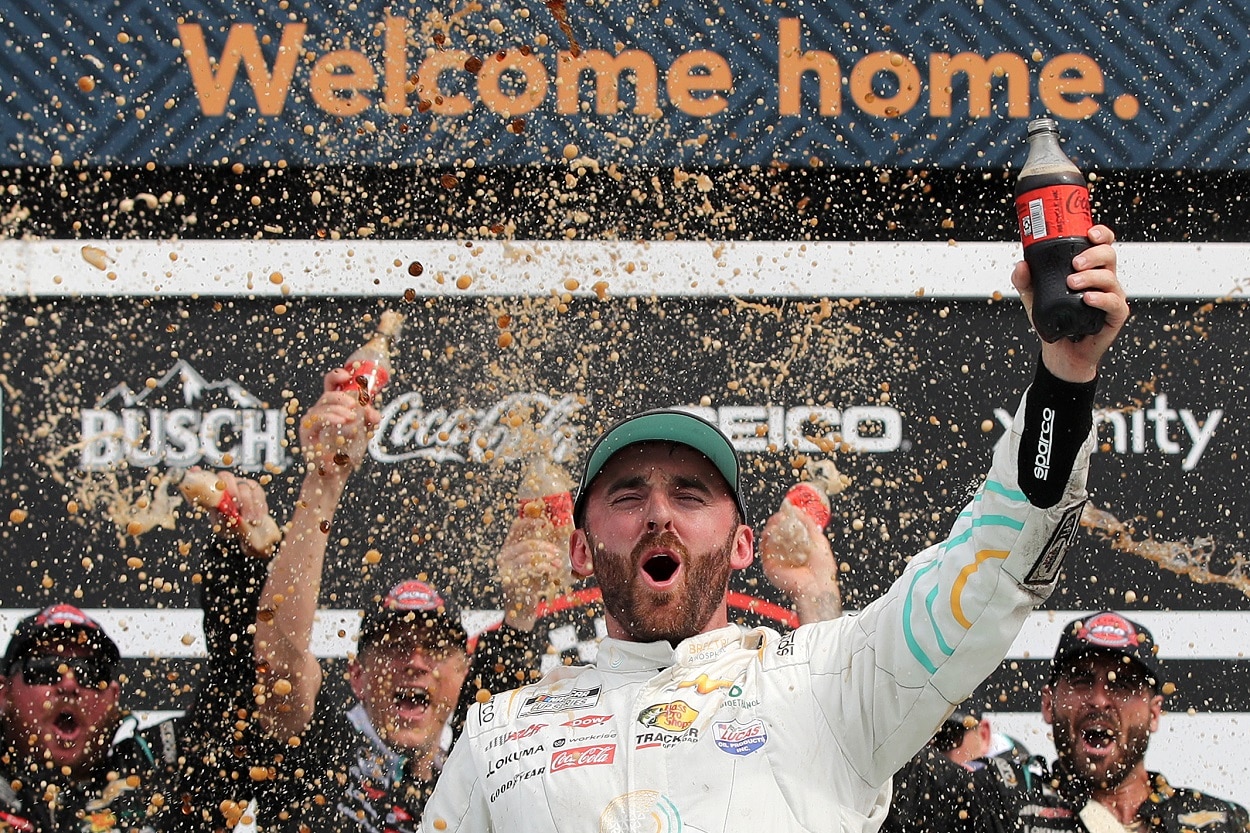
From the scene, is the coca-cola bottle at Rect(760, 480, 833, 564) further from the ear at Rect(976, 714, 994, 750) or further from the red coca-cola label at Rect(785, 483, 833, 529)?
the ear at Rect(976, 714, 994, 750)

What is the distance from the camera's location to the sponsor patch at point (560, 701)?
1.81m

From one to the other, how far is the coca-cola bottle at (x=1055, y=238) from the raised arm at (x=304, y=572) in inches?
64.7

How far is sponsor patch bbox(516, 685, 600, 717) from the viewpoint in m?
1.81

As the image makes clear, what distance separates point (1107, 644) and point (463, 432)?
6.08 ft

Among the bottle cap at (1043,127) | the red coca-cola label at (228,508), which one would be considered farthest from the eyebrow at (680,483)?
the red coca-cola label at (228,508)

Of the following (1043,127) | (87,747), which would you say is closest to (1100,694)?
(1043,127)

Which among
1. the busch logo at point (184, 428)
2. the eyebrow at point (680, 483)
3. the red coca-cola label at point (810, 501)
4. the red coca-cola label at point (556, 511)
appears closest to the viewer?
the eyebrow at point (680, 483)

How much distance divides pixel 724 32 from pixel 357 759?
2.35m

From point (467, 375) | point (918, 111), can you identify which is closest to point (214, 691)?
point (467, 375)

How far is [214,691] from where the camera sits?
2836 millimetres

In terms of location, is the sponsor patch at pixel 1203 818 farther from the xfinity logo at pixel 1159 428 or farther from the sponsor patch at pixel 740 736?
the sponsor patch at pixel 740 736

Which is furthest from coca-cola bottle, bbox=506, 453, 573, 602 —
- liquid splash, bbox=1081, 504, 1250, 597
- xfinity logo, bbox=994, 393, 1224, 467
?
liquid splash, bbox=1081, 504, 1250, 597

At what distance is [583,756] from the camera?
171cm

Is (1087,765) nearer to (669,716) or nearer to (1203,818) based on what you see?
(1203,818)
